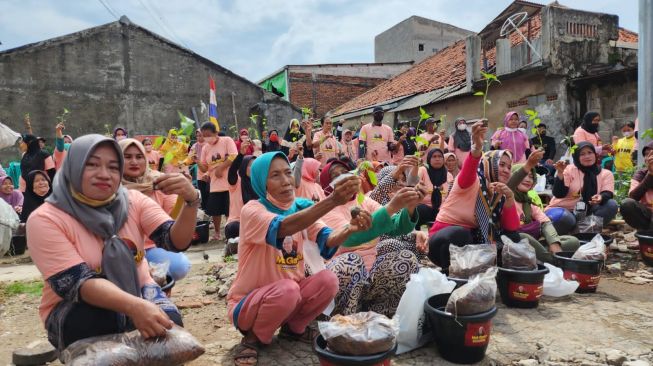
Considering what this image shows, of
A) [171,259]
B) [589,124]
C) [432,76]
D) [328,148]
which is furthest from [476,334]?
[432,76]

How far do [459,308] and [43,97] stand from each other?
16289mm

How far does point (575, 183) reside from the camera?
566 centimetres

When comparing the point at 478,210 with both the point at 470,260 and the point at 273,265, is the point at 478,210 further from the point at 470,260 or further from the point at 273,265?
the point at 273,265

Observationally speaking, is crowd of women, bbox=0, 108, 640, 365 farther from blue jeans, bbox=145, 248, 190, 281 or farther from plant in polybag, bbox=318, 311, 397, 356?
plant in polybag, bbox=318, 311, 397, 356

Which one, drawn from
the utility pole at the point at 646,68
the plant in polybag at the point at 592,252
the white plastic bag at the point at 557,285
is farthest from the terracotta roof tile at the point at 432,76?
the white plastic bag at the point at 557,285

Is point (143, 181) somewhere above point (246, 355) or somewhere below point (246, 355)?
above

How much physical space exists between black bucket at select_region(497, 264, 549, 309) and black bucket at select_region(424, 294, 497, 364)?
999mm

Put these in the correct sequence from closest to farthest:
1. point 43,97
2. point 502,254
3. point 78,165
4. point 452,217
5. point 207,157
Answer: point 78,165
point 502,254
point 452,217
point 207,157
point 43,97

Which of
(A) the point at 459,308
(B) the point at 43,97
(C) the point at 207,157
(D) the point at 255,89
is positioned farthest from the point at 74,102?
(A) the point at 459,308

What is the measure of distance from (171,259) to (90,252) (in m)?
1.43

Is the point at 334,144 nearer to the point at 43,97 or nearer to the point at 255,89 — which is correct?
the point at 255,89

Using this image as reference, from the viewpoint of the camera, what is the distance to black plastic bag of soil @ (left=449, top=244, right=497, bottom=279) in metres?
3.45

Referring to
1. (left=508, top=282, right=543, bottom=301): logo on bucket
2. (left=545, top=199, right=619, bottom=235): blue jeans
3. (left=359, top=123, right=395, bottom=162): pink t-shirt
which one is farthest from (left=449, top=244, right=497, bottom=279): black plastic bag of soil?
(left=359, top=123, right=395, bottom=162): pink t-shirt

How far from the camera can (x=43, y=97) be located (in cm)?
1491
